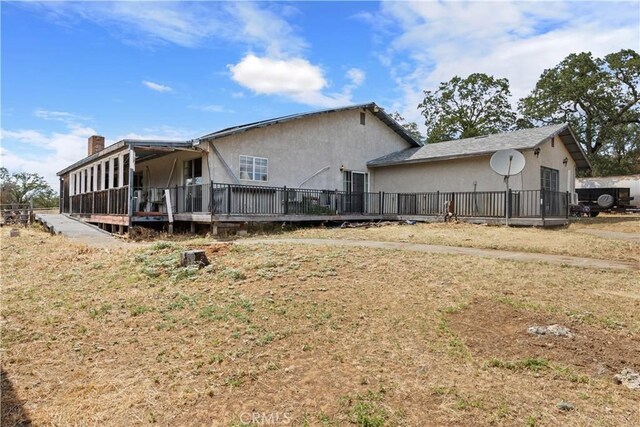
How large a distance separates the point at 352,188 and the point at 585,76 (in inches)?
1050

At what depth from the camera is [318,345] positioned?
412 cm

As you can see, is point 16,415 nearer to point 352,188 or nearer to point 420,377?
point 420,377

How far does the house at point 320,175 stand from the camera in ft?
48.6

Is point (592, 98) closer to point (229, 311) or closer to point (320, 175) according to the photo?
point (320, 175)

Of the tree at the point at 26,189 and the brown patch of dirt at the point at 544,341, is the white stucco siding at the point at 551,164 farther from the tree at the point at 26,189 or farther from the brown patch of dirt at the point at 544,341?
the tree at the point at 26,189

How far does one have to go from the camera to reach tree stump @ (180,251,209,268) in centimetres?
703

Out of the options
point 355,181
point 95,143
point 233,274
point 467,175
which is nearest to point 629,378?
point 233,274

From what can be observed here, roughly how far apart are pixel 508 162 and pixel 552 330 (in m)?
12.2

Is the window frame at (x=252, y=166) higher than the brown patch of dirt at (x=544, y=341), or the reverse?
the window frame at (x=252, y=166)

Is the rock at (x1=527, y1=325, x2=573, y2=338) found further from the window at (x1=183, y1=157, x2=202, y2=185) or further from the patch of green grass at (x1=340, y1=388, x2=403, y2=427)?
the window at (x1=183, y1=157, x2=202, y2=185)

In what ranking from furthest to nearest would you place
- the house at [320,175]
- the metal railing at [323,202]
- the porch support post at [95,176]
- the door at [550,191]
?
the porch support post at [95,176] → the door at [550,191] → the house at [320,175] → the metal railing at [323,202]

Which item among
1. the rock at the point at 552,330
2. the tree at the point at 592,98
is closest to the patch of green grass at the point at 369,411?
the rock at the point at 552,330

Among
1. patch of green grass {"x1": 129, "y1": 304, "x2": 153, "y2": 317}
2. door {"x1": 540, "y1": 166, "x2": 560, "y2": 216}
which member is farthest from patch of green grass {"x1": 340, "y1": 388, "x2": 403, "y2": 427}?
door {"x1": 540, "y1": 166, "x2": 560, "y2": 216}

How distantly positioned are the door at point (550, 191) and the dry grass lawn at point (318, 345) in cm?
921
